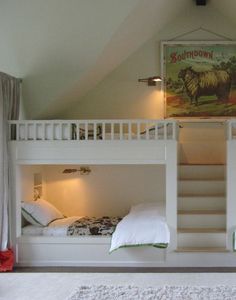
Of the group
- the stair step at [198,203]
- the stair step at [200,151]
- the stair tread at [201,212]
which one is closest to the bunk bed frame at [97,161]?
the stair tread at [201,212]

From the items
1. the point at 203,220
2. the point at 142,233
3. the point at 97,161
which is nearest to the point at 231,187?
the point at 203,220

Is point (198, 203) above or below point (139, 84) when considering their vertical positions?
below

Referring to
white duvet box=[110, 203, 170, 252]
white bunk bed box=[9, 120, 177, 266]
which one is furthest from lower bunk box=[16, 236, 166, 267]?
white duvet box=[110, 203, 170, 252]

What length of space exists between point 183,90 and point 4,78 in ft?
10.2

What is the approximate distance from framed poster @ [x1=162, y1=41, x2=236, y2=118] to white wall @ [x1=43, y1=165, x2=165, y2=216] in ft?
3.89

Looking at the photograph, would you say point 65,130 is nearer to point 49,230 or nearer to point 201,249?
point 49,230

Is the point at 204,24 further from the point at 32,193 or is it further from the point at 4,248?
the point at 4,248

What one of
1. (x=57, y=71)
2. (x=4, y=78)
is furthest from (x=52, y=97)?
(x=4, y=78)

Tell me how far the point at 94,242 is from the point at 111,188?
1433 mm

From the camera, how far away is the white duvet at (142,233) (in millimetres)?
5051

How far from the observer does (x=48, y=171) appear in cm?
673

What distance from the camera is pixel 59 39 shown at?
5449 millimetres

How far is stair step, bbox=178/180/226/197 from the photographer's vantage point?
6039mm

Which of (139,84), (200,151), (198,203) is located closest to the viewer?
(198,203)
